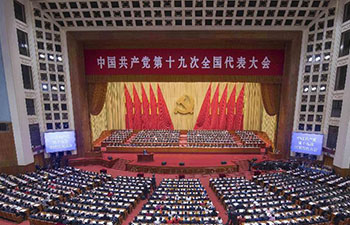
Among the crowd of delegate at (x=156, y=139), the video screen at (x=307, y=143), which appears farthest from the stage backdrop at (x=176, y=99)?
the video screen at (x=307, y=143)

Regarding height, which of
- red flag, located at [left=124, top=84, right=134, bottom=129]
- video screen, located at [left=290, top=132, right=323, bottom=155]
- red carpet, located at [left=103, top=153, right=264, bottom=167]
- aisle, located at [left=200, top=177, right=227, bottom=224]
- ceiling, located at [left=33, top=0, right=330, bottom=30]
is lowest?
red carpet, located at [left=103, top=153, right=264, bottom=167]

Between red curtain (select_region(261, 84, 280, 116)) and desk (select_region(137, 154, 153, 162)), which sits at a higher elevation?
red curtain (select_region(261, 84, 280, 116))

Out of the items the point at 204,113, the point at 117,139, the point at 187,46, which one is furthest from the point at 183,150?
the point at 187,46

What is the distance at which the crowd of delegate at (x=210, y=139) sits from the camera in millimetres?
18167

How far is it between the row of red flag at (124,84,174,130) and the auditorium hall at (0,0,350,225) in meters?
5.71

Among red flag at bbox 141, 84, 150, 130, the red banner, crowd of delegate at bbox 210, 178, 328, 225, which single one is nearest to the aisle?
crowd of delegate at bbox 210, 178, 328, 225

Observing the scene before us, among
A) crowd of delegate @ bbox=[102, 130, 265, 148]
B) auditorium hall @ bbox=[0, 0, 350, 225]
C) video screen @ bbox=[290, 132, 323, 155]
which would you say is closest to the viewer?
auditorium hall @ bbox=[0, 0, 350, 225]

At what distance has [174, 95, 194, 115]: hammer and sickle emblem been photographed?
24781 mm

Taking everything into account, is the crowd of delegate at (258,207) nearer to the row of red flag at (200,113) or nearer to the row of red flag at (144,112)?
the row of red flag at (200,113)

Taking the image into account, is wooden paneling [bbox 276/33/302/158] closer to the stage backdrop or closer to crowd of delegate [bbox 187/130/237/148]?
crowd of delegate [bbox 187/130/237/148]

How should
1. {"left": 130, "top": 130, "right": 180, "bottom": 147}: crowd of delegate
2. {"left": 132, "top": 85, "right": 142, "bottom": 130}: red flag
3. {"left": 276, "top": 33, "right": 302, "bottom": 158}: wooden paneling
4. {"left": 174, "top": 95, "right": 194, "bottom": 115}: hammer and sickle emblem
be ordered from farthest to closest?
{"left": 174, "top": 95, "right": 194, "bottom": 115}: hammer and sickle emblem → {"left": 132, "top": 85, "right": 142, "bottom": 130}: red flag → {"left": 130, "top": 130, "right": 180, "bottom": 147}: crowd of delegate → {"left": 276, "top": 33, "right": 302, "bottom": 158}: wooden paneling

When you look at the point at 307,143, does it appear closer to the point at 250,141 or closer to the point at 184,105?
the point at 250,141

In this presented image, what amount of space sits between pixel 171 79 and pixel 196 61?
93.9 inches

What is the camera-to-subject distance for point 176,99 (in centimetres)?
2505
